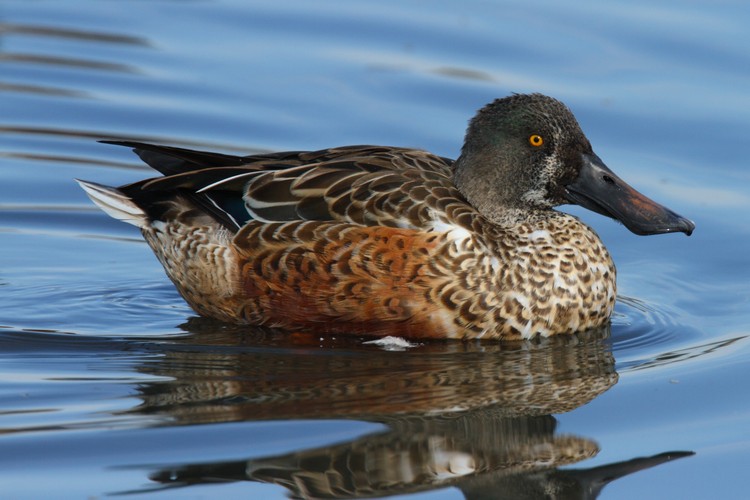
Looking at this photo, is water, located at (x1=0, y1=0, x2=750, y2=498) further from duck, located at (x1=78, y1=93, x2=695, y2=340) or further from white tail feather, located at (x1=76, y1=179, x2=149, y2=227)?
white tail feather, located at (x1=76, y1=179, x2=149, y2=227)

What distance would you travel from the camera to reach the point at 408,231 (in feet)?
27.1

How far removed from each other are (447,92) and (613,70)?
5.13 ft

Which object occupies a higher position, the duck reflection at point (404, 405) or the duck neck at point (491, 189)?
the duck neck at point (491, 189)

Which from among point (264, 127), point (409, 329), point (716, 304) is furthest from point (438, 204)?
point (264, 127)

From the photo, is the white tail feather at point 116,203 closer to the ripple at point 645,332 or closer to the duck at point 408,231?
the duck at point 408,231

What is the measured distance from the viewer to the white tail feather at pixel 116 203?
29.9 ft

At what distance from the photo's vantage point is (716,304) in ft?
30.2

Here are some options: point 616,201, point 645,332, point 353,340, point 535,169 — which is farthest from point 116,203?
point 645,332

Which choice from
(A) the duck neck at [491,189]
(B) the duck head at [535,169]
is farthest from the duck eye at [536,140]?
(A) the duck neck at [491,189]

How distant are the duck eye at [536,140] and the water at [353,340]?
3.88 ft

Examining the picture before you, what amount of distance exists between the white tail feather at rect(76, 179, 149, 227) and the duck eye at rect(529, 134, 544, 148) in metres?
2.46

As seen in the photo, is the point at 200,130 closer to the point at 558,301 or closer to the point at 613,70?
the point at 613,70

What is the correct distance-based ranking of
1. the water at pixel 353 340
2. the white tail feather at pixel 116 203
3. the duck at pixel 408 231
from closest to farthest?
the water at pixel 353 340, the duck at pixel 408 231, the white tail feather at pixel 116 203

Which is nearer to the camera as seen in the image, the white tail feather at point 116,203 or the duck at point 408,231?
the duck at point 408,231
